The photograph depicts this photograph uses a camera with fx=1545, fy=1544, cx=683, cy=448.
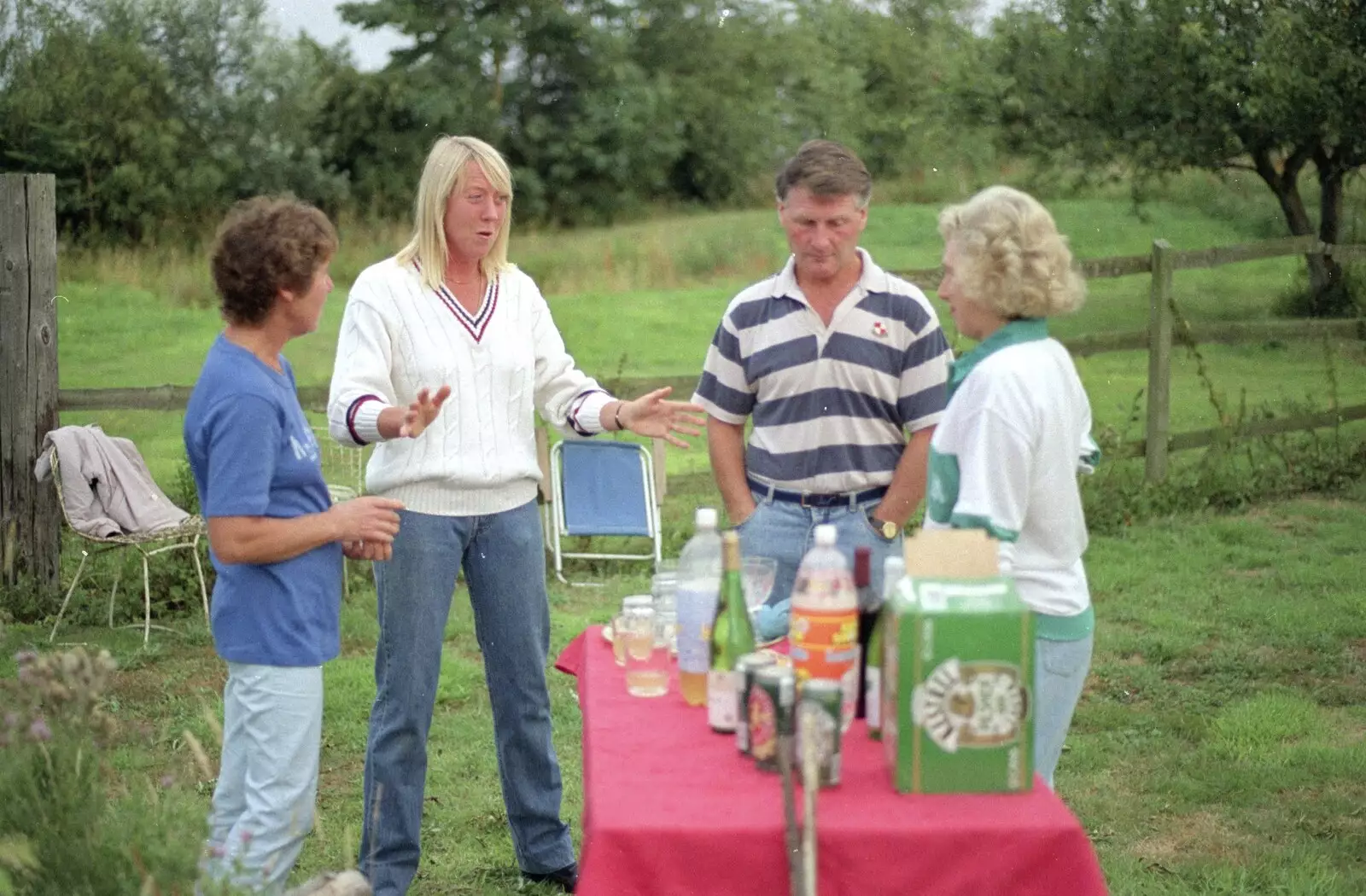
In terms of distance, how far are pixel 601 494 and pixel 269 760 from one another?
16.4ft

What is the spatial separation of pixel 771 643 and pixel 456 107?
15.4 m

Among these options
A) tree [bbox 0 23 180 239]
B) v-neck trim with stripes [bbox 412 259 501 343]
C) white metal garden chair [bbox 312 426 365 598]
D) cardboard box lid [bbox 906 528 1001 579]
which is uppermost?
tree [bbox 0 23 180 239]

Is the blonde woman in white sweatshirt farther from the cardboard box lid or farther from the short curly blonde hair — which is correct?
the cardboard box lid

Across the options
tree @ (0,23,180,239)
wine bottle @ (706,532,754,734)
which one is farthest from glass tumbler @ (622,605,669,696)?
tree @ (0,23,180,239)

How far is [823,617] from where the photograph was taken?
2.42 meters

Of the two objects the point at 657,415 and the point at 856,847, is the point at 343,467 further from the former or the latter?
the point at 856,847

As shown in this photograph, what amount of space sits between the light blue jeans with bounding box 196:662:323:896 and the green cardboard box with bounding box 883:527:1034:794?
1.22m

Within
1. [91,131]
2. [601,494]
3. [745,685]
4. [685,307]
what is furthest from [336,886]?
[685,307]

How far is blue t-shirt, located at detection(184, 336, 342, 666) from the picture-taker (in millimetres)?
2807

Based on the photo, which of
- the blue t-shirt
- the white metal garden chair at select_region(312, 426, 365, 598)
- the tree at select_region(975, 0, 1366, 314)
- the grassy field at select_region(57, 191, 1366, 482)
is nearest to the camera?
the blue t-shirt

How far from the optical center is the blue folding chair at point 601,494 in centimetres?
771

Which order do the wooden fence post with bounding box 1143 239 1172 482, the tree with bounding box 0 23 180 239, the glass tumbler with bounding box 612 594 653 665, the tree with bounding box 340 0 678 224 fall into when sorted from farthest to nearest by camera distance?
1. the tree with bounding box 340 0 678 224
2. the tree with bounding box 0 23 180 239
3. the wooden fence post with bounding box 1143 239 1172 482
4. the glass tumbler with bounding box 612 594 653 665

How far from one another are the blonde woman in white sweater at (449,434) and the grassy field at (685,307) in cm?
615

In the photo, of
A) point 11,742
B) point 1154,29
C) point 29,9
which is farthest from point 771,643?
point 29,9
